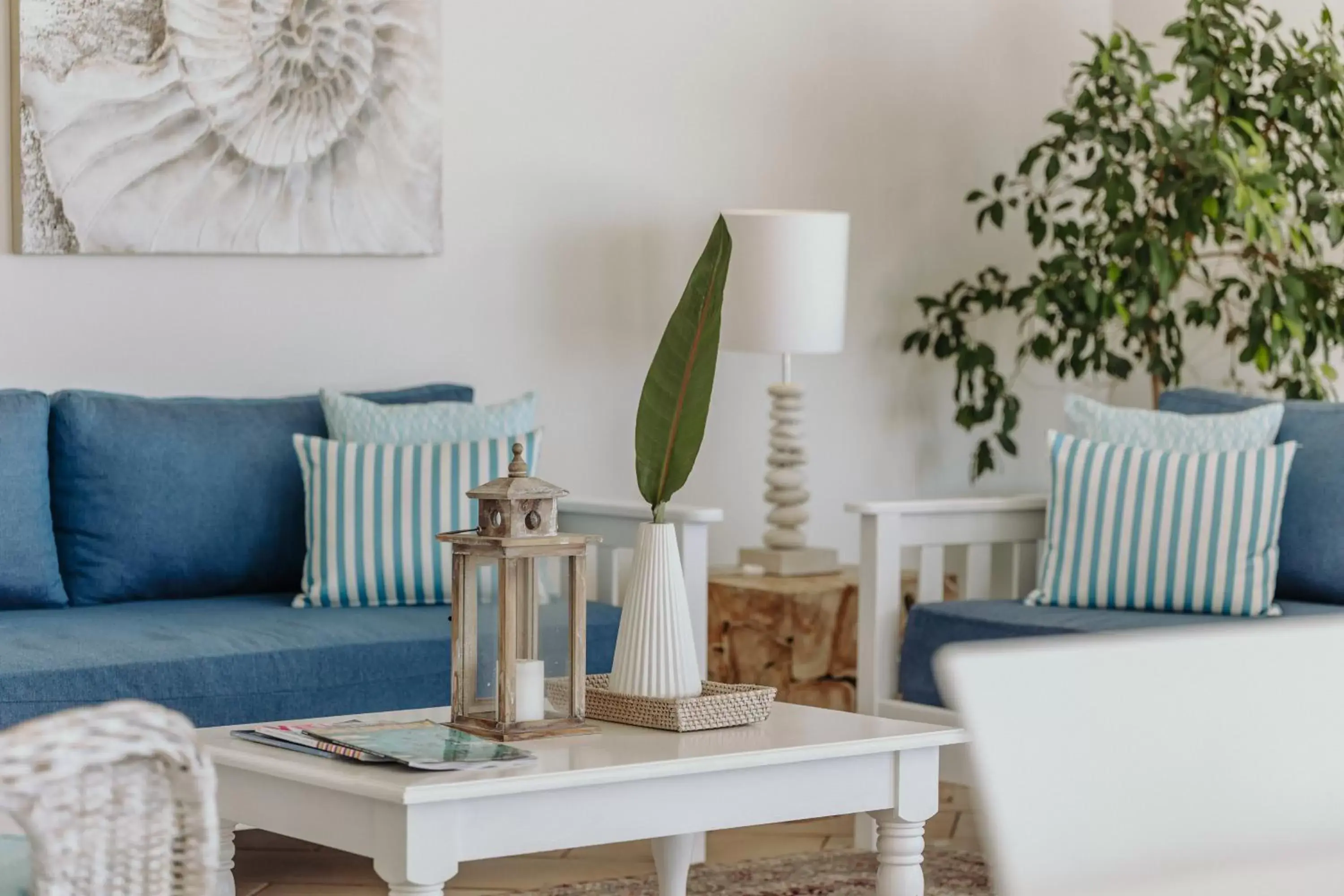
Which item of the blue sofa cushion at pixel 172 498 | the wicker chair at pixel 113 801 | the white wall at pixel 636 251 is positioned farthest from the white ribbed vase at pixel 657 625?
the white wall at pixel 636 251

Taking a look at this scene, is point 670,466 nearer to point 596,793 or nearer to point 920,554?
point 596,793

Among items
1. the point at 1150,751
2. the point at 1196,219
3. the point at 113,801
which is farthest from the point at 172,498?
the point at 1150,751

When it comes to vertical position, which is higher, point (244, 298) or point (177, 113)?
point (177, 113)

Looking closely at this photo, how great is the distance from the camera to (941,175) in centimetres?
486

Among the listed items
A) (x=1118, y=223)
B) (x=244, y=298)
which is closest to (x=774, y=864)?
(x=244, y=298)

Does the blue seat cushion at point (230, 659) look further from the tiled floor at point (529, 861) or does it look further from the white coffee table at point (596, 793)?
the white coffee table at point (596, 793)

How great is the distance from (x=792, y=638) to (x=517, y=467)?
1.69 meters

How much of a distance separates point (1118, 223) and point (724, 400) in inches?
39.9

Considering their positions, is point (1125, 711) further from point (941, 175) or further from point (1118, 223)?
point (941, 175)

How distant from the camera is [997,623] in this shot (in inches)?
136

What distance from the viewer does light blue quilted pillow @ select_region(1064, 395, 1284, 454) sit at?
3.60m

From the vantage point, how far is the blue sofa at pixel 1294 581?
3488 millimetres

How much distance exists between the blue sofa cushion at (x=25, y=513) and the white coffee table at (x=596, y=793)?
104 centimetres

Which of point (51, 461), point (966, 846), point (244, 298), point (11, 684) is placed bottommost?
point (966, 846)
